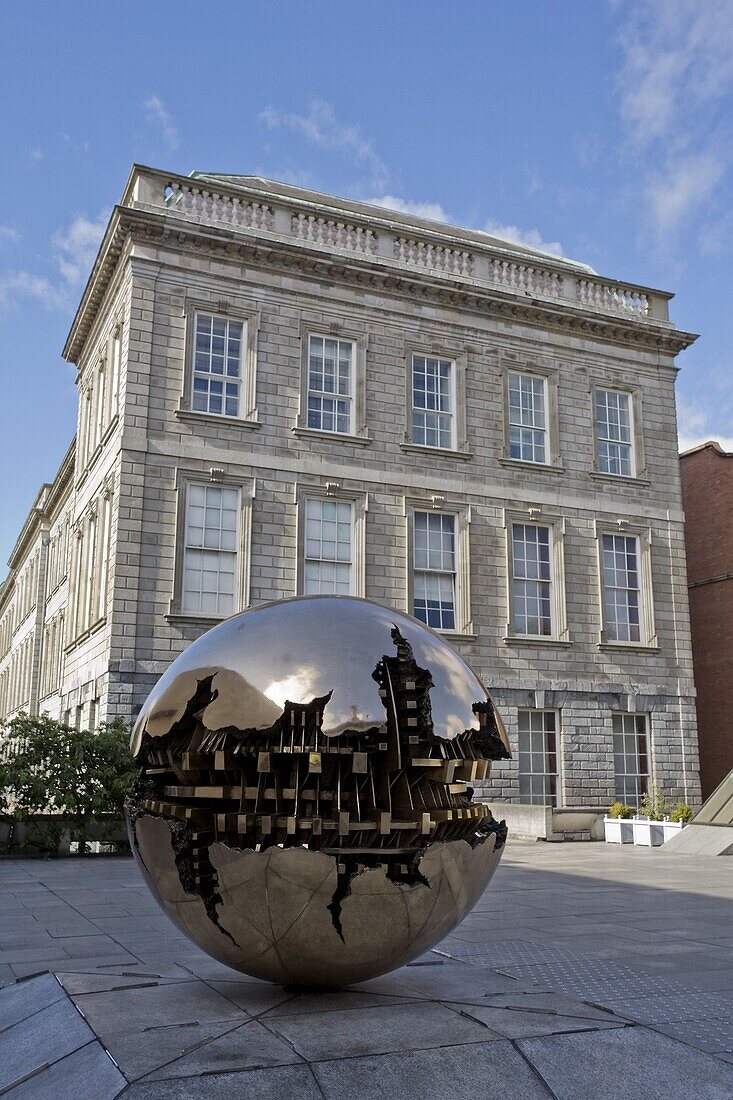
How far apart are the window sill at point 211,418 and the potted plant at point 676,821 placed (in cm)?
1290

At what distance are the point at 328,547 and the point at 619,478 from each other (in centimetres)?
897

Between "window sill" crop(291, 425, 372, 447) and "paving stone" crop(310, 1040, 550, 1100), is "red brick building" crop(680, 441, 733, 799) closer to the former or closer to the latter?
"window sill" crop(291, 425, 372, 447)

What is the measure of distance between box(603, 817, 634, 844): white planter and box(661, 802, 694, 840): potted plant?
0.83 m

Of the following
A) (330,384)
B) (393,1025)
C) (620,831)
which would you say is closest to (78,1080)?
(393,1025)

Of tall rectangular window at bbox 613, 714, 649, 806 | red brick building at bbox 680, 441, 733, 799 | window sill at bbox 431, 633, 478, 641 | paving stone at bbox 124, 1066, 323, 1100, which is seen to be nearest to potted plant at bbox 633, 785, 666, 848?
tall rectangular window at bbox 613, 714, 649, 806

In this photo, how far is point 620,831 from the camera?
2202cm

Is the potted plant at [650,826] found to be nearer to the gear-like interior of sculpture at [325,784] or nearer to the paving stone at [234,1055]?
the gear-like interior of sculpture at [325,784]

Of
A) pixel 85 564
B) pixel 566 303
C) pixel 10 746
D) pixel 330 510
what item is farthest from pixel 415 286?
pixel 10 746

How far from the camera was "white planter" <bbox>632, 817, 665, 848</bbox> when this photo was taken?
69.5 feet

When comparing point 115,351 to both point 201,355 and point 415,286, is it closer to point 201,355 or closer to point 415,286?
point 201,355

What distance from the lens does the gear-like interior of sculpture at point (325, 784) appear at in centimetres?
478

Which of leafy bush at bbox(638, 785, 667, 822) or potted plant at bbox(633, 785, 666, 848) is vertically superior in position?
A: leafy bush at bbox(638, 785, 667, 822)

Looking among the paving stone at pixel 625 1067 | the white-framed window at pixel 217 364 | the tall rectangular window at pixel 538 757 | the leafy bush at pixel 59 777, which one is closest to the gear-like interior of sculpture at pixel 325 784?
the paving stone at pixel 625 1067

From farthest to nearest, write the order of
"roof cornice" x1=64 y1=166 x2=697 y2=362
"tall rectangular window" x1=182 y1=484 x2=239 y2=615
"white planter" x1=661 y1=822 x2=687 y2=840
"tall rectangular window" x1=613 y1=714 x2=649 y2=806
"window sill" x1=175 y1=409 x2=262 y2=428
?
1. "tall rectangular window" x1=613 y1=714 x2=649 y2=806
2. "roof cornice" x1=64 y1=166 x2=697 y2=362
3. "window sill" x1=175 y1=409 x2=262 y2=428
4. "tall rectangular window" x1=182 y1=484 x2=239 y2=615
5. "white planter" x1=661 y1=822 x2=687 y2=840
